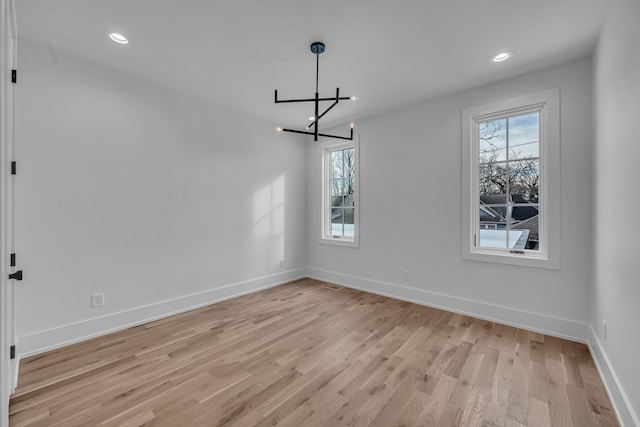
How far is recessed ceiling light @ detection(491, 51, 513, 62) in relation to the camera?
2600 millimetres

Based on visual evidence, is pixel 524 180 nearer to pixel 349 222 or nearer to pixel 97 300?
pixel 349 222

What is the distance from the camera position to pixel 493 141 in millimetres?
3311

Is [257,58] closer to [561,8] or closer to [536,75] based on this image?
[561,8]

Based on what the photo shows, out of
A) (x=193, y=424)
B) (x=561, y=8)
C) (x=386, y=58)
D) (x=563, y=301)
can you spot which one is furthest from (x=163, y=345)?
(x=561, y=8)

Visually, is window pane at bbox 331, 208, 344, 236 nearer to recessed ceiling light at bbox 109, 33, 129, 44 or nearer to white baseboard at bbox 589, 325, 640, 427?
white baseboard at bbox 589, 325, 640, 427

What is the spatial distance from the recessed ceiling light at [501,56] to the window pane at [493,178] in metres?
1.11

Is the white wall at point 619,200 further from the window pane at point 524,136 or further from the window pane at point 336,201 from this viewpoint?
the window pane at point 336,201

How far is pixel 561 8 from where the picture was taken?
2.02 meters

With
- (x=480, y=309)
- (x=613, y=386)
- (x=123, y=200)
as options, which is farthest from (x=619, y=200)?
(x=123, y=200)

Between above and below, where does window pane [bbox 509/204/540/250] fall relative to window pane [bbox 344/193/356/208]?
below

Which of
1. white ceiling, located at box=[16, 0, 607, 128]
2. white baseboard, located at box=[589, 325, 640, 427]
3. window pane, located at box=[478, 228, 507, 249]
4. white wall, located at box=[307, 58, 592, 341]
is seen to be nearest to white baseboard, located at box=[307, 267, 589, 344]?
white wall, located at box=[307, 58, 592, 341]

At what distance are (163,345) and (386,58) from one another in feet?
11.3

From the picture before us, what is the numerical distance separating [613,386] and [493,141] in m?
2.46

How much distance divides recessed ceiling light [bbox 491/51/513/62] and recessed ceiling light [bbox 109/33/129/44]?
3.31 metres
